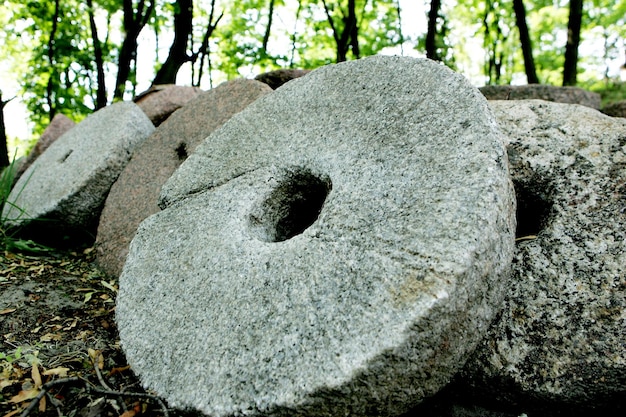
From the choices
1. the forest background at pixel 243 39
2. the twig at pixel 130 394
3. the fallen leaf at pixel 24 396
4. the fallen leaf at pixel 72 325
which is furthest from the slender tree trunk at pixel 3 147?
the twig at pixel 130 394

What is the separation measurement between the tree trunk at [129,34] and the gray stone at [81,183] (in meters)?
4.13

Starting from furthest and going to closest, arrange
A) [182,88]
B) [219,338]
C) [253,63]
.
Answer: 1. [253,63]
2. [182,88]
3. [219,338]

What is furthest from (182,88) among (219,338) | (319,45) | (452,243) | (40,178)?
(319,45)

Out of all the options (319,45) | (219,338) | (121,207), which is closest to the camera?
(219,338)

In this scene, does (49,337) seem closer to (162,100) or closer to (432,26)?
(162,100)

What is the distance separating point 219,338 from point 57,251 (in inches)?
92.8

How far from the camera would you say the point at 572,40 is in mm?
6301

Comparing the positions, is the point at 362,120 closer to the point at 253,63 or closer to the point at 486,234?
the point at 486,234

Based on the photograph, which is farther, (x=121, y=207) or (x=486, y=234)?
(x=121, y=207)

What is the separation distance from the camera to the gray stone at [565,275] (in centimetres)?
148

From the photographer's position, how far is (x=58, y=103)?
894cm

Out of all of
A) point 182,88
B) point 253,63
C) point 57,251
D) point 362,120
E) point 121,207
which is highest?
point 253,63

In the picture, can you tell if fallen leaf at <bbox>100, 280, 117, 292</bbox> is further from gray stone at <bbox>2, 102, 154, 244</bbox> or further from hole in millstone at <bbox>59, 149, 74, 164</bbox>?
hole in millstone at <bbox>59, 149, 74, 164</bbox>

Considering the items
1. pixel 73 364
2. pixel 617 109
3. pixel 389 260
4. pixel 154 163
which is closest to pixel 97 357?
pixel 73 364
